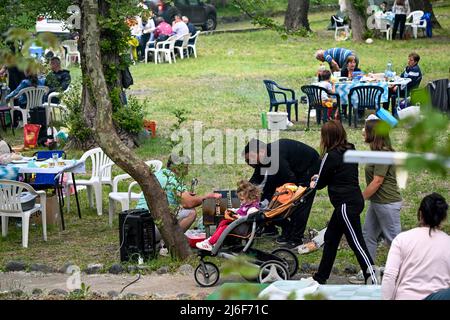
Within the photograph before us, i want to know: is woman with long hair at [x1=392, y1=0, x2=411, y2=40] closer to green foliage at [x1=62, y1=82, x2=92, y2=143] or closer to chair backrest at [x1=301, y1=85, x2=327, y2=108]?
chair backrest at [x1=301, y1=85, x2=327, y2=108]

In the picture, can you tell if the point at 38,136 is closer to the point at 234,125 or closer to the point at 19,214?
the point at 234,125

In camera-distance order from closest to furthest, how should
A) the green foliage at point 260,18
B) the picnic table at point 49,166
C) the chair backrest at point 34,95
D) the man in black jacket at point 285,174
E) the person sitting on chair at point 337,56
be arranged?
1. the man in black jacket at point 285,174
2. the green foliage at point 260,18
3. the picnic table at point 49,166
4. the chair backrest at point 34,95
5. the person sitting on chair at point 337,56

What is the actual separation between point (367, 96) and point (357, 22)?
1317 centimetres

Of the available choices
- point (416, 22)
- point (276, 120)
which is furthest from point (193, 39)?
point (276, 120)

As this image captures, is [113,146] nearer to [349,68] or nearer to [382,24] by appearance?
[349,68]

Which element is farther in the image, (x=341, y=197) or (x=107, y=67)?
(x=107, y=67)

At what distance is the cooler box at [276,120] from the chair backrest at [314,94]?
25.5 inches

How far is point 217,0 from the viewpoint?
4153 centimetres

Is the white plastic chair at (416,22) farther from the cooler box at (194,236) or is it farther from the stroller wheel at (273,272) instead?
the stroller wheel at (273,272)

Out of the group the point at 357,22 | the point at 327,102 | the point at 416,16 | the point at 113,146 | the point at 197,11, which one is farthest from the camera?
the point at 197,11

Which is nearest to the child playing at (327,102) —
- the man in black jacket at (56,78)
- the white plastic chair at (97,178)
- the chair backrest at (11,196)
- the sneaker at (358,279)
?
the man in black jacket at (56,78)

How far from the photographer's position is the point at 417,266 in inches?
249

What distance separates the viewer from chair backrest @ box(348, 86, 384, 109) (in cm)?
1728

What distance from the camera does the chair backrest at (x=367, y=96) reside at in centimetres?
1728
